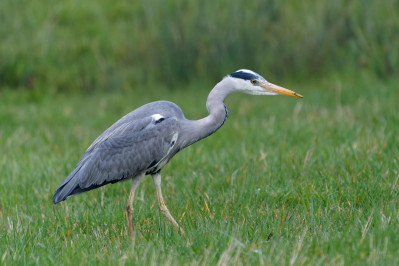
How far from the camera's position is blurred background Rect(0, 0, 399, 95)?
426 inches

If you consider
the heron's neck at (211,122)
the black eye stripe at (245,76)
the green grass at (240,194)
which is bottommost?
the green grass at (240,194)

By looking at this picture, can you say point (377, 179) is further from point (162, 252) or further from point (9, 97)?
point (9, 97)

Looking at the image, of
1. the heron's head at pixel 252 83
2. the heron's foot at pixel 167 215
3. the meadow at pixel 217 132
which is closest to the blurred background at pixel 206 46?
the meadow at pixel 217 132

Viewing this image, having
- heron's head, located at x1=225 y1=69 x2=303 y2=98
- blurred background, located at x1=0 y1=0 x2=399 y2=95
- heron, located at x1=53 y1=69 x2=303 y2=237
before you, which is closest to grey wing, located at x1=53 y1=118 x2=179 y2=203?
heron, located at x1=53 y1=69 x2=303 y2=237

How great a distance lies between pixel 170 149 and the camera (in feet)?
15.8

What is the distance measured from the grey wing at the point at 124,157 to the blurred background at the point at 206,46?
247 inches

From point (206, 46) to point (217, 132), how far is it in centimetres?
356

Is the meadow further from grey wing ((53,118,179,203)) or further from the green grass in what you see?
grey wing ((53,118,179,203))

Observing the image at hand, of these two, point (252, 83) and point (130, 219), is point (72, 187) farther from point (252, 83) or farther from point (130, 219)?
point (252, 83)

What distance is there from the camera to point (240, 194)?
16.8 feet

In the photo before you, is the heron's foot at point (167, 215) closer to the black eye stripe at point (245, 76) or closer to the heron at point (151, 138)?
the heron at point (151, 138)

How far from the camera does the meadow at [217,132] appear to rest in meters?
4.01

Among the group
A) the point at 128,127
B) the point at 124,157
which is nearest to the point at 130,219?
the point at 124,157

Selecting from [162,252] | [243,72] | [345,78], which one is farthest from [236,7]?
[162,252]
